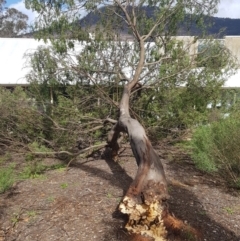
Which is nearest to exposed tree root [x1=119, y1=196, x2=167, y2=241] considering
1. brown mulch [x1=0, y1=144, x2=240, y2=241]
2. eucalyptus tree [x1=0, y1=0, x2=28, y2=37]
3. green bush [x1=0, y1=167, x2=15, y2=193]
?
brown mulch [x1=0, y1=144, x2=240, y2=241]

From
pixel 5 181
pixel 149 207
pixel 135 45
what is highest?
pixel 135 45

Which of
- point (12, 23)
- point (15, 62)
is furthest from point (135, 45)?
point (12, 23)

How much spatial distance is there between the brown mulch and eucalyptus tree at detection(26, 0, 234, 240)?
1657mm

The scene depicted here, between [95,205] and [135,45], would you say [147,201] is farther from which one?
[135,45]

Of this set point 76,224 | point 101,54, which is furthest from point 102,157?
point 76,224

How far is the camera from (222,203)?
20.6 feet

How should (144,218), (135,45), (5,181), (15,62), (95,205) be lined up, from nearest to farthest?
(144,218) → (95,205) → (5,181) → (135,45) → (15,62)

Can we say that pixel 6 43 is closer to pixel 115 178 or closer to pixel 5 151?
pixel 5 151

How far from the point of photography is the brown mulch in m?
5.15

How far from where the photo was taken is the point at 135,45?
10.5 m

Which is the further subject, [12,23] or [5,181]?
[12,23]

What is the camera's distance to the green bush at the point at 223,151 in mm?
6949

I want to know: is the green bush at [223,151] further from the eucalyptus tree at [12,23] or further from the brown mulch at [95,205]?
the eucalyptus tree at [12,23]

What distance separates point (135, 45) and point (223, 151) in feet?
14.7
